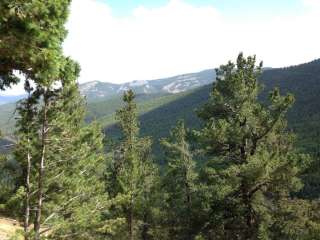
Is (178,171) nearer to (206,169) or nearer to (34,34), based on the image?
(206,169)

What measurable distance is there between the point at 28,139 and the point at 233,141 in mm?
11205

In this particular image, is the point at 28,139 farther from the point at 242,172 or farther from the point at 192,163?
the point at 192,163

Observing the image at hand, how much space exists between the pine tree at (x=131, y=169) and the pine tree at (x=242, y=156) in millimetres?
13207

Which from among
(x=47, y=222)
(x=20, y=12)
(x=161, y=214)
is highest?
(x=20, y=12)

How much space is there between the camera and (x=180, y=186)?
43906 millimetres

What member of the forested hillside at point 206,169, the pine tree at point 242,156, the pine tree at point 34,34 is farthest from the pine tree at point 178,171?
the pine tree at point 34,34

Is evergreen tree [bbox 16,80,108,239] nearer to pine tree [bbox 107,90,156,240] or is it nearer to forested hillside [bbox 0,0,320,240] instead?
forested hillside [bbox 0,0,320,240]

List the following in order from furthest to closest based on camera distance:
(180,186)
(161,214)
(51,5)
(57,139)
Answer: (180,186) < (161,214) < (57,139) < (51,5)

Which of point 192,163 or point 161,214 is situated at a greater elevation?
point 192,163

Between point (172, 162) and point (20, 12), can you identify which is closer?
point (20, 12)

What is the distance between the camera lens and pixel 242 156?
2433 cm

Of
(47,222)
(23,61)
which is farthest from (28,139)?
(23,61)

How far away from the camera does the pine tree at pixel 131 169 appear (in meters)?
37.2

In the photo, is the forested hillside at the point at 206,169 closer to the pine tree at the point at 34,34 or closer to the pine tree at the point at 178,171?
the pine tree at the point at 34,34
